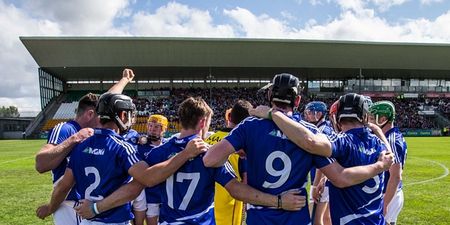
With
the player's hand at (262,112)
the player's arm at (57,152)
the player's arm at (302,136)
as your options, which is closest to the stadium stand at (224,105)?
the player's arm at (57,152)

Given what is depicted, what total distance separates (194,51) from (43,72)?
20824 mm

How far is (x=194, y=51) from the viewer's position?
50.4 meters

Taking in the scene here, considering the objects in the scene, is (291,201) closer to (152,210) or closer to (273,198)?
(273,198)

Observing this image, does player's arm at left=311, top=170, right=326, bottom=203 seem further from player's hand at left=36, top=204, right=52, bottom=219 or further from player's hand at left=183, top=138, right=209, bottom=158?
player's hand at left=36, top=204, right=52, bottom=219

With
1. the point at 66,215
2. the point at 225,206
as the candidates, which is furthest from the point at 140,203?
the point at 66,215

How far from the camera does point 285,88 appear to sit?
3.30m

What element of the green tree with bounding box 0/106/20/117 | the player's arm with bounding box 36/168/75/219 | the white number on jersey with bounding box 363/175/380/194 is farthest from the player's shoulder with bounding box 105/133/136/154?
the green tree with bounding box 0/106/20/117

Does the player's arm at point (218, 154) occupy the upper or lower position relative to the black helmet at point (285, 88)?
lower

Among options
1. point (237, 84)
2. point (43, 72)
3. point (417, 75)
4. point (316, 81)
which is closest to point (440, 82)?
point (417, 75)

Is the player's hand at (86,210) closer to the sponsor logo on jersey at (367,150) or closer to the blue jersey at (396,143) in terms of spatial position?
the sponsor logo on jersey at (367,150)

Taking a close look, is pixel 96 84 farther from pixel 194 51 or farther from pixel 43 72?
pixel 194 51

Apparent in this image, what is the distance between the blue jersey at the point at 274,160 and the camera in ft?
10.8

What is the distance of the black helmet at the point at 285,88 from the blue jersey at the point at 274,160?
214 millimetres

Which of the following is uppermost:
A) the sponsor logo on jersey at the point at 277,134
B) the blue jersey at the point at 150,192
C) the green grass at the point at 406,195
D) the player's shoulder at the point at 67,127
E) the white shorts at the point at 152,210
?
the player's shoulder at the point at 67,127
